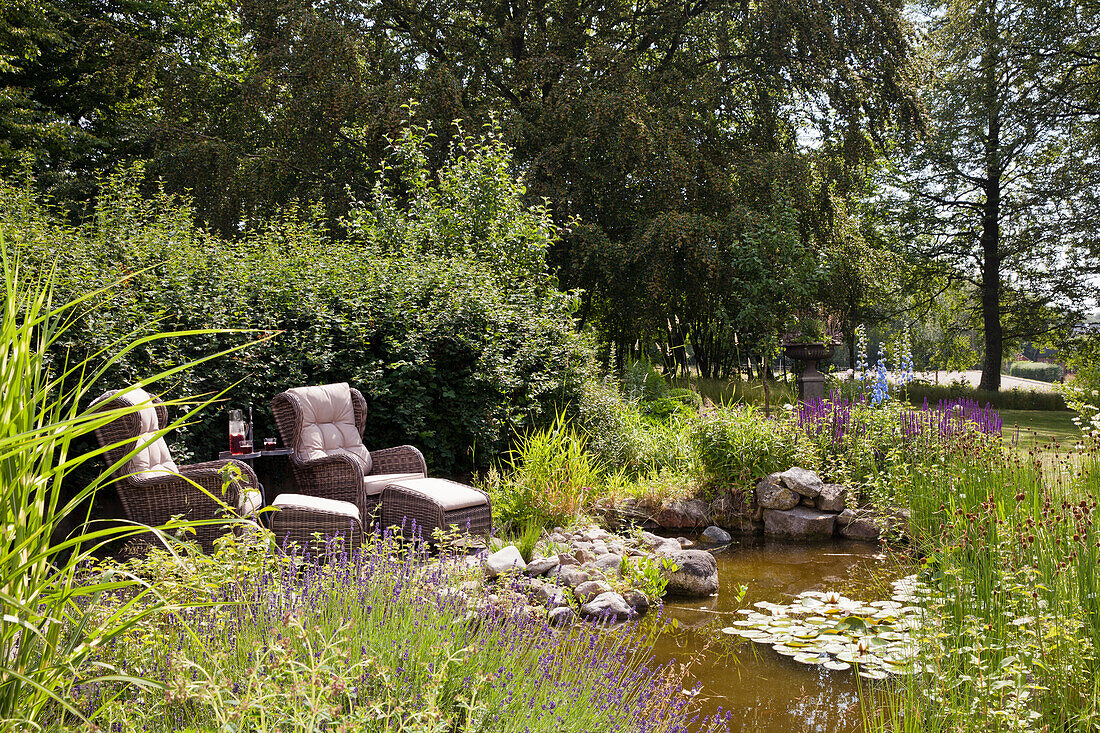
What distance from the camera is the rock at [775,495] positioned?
253 inches

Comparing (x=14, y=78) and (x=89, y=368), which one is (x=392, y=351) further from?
(x=14, y=78)

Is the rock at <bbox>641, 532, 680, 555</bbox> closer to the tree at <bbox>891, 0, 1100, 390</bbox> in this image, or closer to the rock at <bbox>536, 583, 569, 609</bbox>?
the rock at <bbox>536, 583, 569, 609</bbox>

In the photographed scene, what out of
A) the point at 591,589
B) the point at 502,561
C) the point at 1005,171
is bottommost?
the point at 591,589

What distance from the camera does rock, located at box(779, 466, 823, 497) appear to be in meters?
6.33

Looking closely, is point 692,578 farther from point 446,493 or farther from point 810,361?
point 810,361

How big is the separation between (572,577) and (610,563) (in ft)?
1.20

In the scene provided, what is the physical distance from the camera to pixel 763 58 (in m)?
13.4

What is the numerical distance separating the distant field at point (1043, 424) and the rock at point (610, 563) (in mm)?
6649

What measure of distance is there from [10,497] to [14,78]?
17091mm

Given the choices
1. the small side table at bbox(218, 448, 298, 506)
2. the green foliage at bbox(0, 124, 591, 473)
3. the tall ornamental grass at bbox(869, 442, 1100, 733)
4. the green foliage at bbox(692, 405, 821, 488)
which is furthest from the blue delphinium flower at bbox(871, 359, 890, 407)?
the small side table at bbox(218, 448, 298, 506)

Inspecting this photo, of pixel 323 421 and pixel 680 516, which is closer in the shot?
pixel 323 421

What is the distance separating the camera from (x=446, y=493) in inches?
200

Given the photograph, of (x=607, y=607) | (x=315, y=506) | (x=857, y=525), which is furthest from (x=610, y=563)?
(x=857, y=525)

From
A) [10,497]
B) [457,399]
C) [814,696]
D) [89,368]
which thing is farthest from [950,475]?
[89,368]
